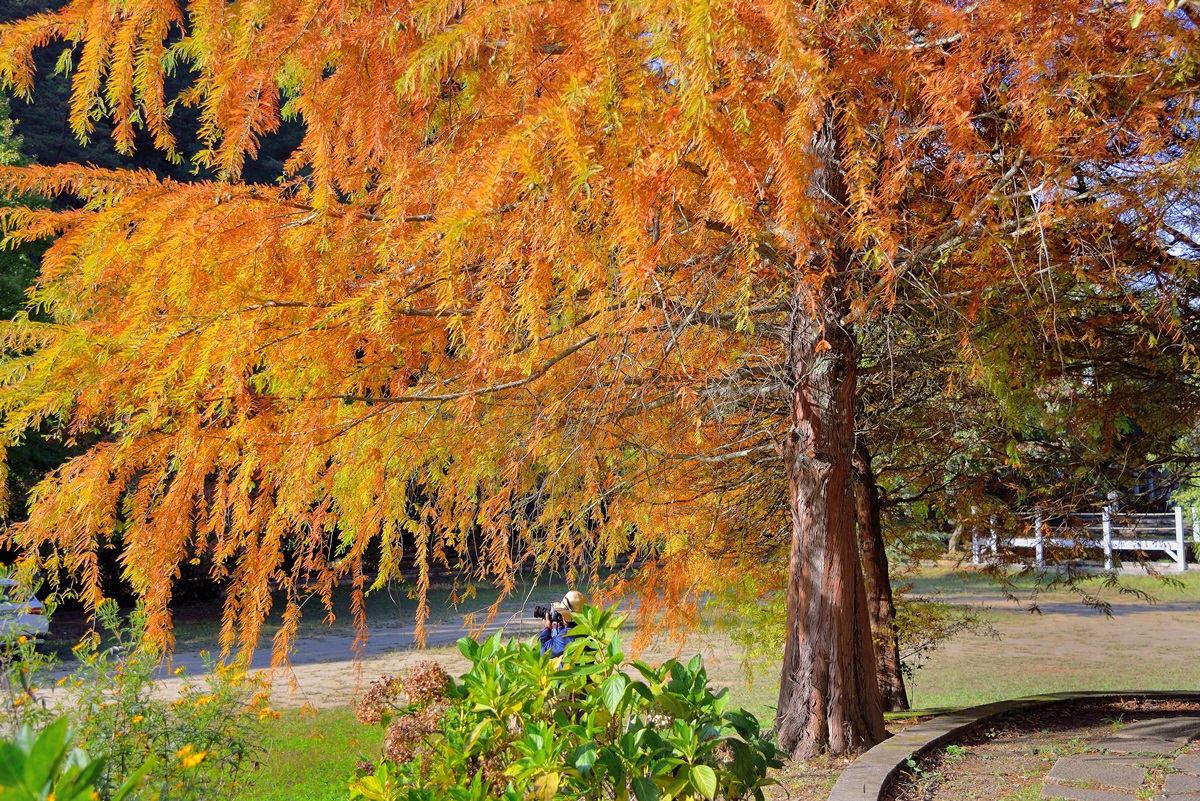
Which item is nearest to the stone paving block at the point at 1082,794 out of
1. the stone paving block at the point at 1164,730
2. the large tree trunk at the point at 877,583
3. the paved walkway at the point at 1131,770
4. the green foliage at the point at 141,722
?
the paved walkway at the point at 1131,770

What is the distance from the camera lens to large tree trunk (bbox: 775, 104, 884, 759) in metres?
5.29

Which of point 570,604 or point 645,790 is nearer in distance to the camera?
point 645,790

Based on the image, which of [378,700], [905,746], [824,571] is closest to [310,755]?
[824,571]

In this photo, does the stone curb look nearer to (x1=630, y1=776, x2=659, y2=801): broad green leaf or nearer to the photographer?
the photographer

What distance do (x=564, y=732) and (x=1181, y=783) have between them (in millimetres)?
3298

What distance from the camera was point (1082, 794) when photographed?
167 inches

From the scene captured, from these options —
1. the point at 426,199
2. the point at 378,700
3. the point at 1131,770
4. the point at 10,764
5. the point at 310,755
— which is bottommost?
the point at 310,755

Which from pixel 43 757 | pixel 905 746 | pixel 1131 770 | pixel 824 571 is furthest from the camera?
pixel 824 571

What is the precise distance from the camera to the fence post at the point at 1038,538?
6566 mm

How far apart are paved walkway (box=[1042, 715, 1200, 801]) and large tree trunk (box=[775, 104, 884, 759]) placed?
1068 millimetres

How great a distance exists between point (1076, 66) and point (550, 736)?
293 cm

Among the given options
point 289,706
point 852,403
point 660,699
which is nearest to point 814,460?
point 852,403

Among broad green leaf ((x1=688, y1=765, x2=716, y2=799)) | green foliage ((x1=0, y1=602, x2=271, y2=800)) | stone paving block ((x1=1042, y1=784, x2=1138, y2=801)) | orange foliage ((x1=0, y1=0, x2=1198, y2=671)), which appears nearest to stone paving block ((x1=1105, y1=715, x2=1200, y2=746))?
stone paving block ((x1=1042, y1=784, x2=1138, y2=801))

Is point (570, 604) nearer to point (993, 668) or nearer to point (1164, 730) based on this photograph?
point (1164, 730)
